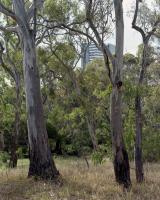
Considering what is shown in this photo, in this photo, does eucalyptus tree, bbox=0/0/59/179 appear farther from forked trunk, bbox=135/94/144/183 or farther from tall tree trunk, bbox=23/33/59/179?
forked trunk, bbox=135/94/144/183

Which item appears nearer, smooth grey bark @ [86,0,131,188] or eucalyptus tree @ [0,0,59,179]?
smooth grey bark @ [86,0,131,188]

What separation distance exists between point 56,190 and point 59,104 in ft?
79.0

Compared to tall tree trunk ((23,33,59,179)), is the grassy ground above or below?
below

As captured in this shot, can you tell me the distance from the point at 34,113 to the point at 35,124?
1.13 feet

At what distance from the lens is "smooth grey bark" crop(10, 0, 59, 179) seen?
46.2 feet

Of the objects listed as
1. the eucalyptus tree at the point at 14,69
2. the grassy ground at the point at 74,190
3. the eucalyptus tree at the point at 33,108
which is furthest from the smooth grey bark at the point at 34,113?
the eucalyptus tree at the point at 14,69

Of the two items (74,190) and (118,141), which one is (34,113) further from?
(74,190)

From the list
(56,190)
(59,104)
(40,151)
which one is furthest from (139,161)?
(59,104)

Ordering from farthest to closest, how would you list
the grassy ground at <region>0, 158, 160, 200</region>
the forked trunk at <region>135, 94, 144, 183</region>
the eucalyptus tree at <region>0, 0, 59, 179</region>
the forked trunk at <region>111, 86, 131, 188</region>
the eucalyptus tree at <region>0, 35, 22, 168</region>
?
the eucalyptus tree at <region>0, 35, 22, 168</region>, the forked trunk at <region>135, 94, 144, 183</region>, the eucalyptus tree at <region>0, 0, 59, 179</region>, the forked trunk at <region>111, 86, 131, 188</region>, the grassy ground at <region>0, 158, 160, 200</region>

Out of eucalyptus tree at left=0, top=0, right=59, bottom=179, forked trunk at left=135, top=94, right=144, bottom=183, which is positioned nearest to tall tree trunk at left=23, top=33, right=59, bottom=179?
eucalyptus tree at left=0, top=0, right=59, bottom=179

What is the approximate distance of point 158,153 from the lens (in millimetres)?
22562

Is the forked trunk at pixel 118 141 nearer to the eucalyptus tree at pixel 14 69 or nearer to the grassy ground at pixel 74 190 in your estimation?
the grassy ground at pixel 74 190

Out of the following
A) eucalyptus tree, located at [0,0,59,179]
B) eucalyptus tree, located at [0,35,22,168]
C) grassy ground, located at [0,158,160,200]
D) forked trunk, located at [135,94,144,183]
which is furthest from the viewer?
eucalyptus tree, located at [0,35,22,168]

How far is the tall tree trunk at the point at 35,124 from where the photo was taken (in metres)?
14.1
